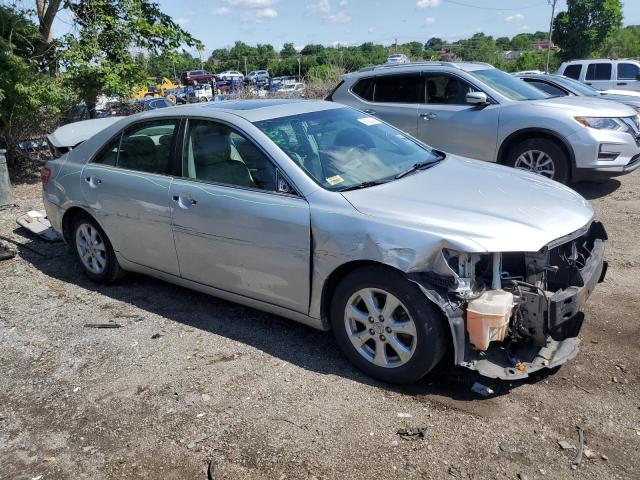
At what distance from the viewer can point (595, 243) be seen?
3809 millimetres

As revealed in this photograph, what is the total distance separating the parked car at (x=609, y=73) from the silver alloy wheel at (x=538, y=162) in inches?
425

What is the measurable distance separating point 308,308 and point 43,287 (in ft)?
10.3

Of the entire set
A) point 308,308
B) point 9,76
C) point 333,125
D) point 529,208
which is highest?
point 9,76

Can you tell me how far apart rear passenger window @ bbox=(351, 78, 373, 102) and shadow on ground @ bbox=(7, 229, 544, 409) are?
4.93 meters

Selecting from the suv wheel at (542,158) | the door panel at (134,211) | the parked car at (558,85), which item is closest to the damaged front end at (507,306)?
the door panel at (134,211)

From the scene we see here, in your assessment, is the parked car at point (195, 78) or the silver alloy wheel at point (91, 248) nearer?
the silver alloy wheel at point (91, 248)

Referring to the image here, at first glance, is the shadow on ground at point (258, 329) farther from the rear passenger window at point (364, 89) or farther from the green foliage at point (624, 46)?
the green foliage at point (624, 46)

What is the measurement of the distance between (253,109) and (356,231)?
1.53 m

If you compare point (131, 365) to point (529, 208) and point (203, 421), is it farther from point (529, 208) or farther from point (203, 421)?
point (529, 208)

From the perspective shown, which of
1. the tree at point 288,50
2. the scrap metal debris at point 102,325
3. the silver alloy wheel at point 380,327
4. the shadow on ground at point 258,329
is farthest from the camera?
the tree at point 288,50

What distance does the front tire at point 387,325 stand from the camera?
314 cm

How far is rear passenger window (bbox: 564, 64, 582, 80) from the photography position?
55.3ft

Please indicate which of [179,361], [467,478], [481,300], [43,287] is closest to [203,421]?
[179,361]

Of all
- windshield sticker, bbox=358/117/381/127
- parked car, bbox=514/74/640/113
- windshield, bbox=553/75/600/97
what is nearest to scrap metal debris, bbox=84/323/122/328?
windshield sticker, bbox=358/117/381/127
